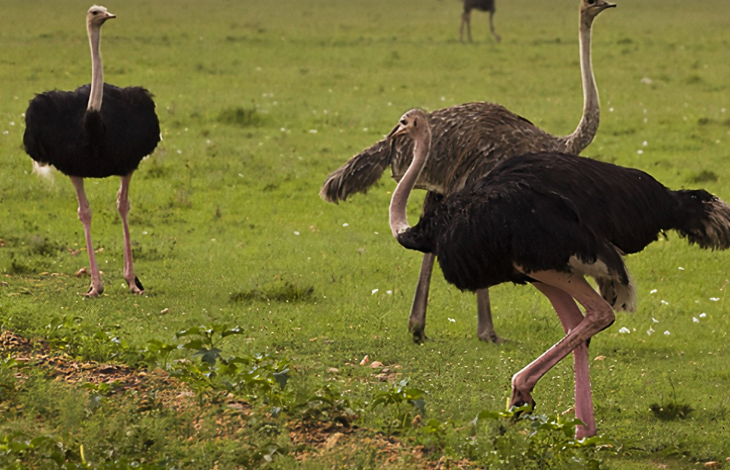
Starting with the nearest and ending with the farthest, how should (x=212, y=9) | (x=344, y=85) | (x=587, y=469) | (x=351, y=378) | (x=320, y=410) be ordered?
(x=587, y=469) → (x=320, y=410) → (x=351, y=378) → (x=344, y=85) → (x=212, y=9)

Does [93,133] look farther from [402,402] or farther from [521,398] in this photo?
[521,398]

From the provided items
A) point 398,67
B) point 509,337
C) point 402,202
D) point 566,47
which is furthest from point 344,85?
point 402,202

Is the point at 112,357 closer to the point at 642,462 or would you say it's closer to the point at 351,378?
the point at 351,378

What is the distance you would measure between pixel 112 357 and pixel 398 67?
16370mm

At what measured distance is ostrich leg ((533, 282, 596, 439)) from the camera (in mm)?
5727

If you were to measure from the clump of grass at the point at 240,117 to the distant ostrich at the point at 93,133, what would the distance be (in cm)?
628

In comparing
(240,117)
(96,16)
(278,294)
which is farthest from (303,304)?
(240,117)

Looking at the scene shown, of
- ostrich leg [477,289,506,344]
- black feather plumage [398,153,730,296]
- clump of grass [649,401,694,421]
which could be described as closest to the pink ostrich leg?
black feather plumage [398,153,730,296]

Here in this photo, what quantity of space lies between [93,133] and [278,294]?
1.79 meters

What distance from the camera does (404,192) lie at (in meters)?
6.31

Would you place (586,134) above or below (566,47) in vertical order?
above

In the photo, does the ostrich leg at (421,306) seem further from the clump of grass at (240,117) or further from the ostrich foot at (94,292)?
the clump of grass at (240,117)

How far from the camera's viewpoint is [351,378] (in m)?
6.83

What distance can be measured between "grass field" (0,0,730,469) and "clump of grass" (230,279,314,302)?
0.02 m
